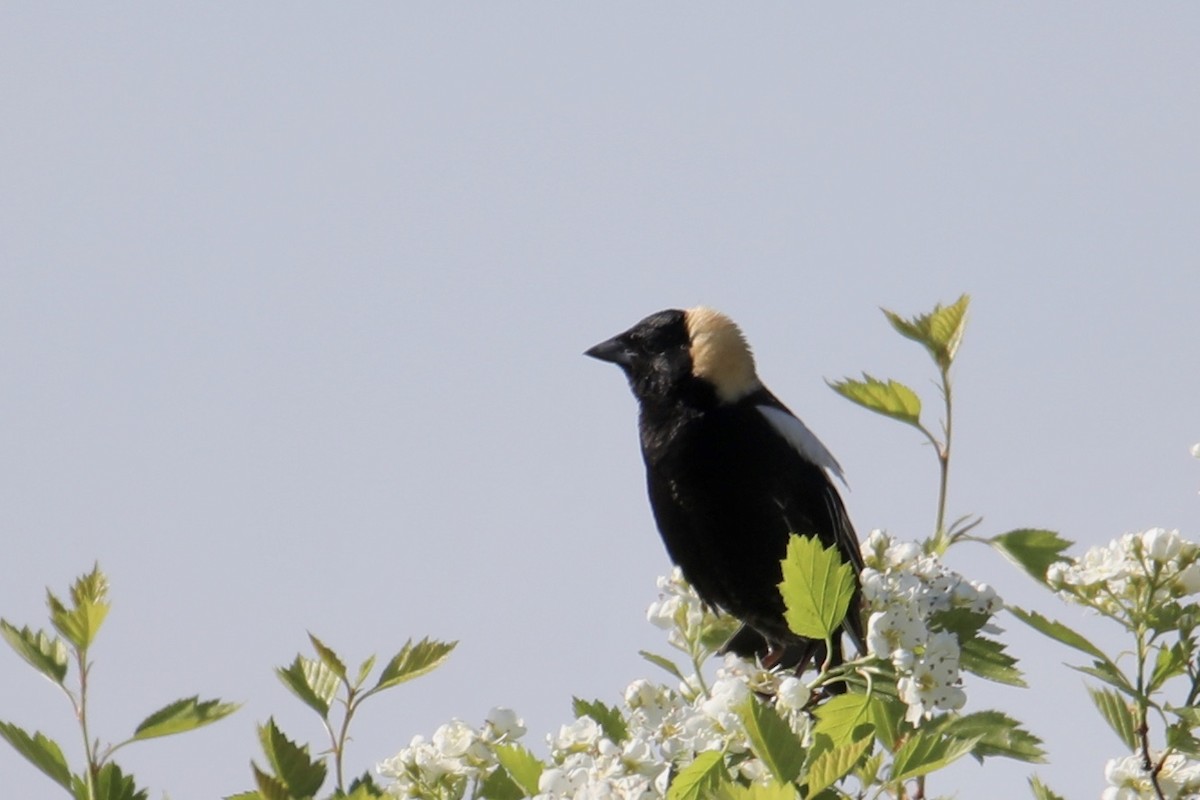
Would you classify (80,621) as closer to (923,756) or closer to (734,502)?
(923,756)

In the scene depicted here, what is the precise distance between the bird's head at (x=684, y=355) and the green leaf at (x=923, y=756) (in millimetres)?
3094

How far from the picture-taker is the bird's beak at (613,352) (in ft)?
16.2

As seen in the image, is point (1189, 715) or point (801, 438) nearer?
point (1189, 715)

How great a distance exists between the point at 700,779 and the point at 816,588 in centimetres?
25

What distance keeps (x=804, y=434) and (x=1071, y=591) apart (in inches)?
103

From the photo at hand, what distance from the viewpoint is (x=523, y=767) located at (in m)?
1.71

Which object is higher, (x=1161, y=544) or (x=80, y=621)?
(x=80, y=621)

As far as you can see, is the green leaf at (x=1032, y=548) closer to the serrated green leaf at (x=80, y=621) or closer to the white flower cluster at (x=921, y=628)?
the white flower cluster at (x=921, y=628)

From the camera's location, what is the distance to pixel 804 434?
463cm

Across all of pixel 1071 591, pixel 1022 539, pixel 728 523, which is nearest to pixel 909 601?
pixel 1071 591

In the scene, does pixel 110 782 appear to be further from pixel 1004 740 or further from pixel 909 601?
pixel 1004 740

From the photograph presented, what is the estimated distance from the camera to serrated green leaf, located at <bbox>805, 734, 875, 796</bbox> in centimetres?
144

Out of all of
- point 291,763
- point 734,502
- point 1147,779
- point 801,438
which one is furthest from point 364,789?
point 801,438

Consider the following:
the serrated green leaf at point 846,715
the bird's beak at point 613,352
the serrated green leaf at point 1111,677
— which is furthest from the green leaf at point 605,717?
the bird's beak at point 613,352
